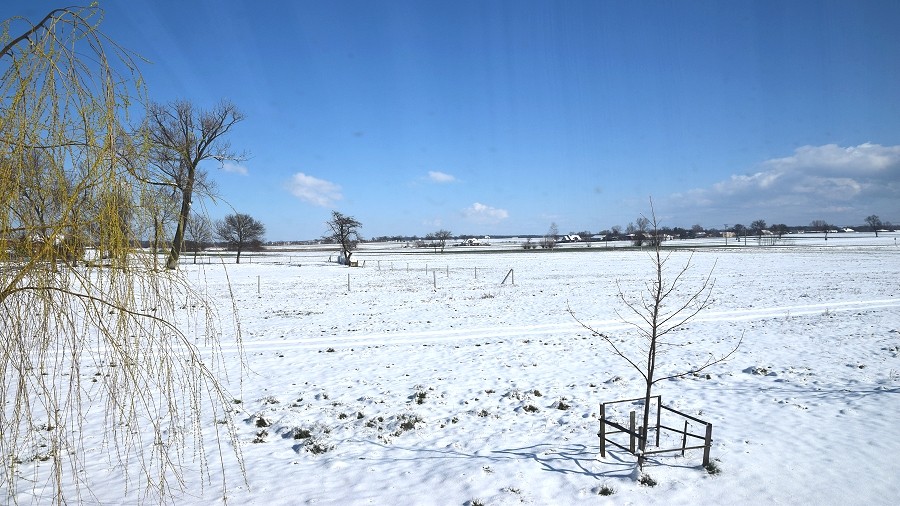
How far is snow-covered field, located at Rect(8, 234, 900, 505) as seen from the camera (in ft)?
19.9

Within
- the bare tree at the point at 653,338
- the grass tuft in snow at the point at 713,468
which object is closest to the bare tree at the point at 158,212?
the bare tree at the point at 653,338

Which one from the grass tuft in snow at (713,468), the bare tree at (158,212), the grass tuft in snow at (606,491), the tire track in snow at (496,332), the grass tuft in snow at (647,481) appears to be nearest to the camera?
the bare tree at (158,212)

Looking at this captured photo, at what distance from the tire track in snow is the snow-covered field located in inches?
3.8

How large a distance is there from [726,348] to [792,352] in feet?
4.90

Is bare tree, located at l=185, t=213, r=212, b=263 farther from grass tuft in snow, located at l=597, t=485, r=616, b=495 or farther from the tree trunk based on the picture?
grass tuft in snow, located at l=597, t=485, r=616, b=495

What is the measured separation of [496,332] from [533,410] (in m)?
7.31

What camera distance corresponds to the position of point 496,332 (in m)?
16.2

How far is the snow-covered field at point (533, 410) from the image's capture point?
19.9 ft

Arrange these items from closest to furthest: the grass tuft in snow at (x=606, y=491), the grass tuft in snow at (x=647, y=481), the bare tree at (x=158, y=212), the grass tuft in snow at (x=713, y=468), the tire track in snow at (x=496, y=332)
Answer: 1. the bare tree at (x=158, y=212)
2. the grass tuft in snow at (x=606, y=491)
3. the grass tuft in snow at (x=647, y=481)
4. the grass tuft in snow at (x=713, y=468)
5. the tire track in snow at (x=496, y=332)

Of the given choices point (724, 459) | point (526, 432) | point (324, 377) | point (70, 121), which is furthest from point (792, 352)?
point (70, 121)

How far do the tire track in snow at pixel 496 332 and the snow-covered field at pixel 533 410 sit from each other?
97mm

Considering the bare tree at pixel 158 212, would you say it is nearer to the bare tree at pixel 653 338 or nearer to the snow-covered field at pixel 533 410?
the snow-covered field at pixel 533 410

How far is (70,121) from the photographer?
2.48 metres

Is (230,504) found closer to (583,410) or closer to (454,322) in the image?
(583,410)
